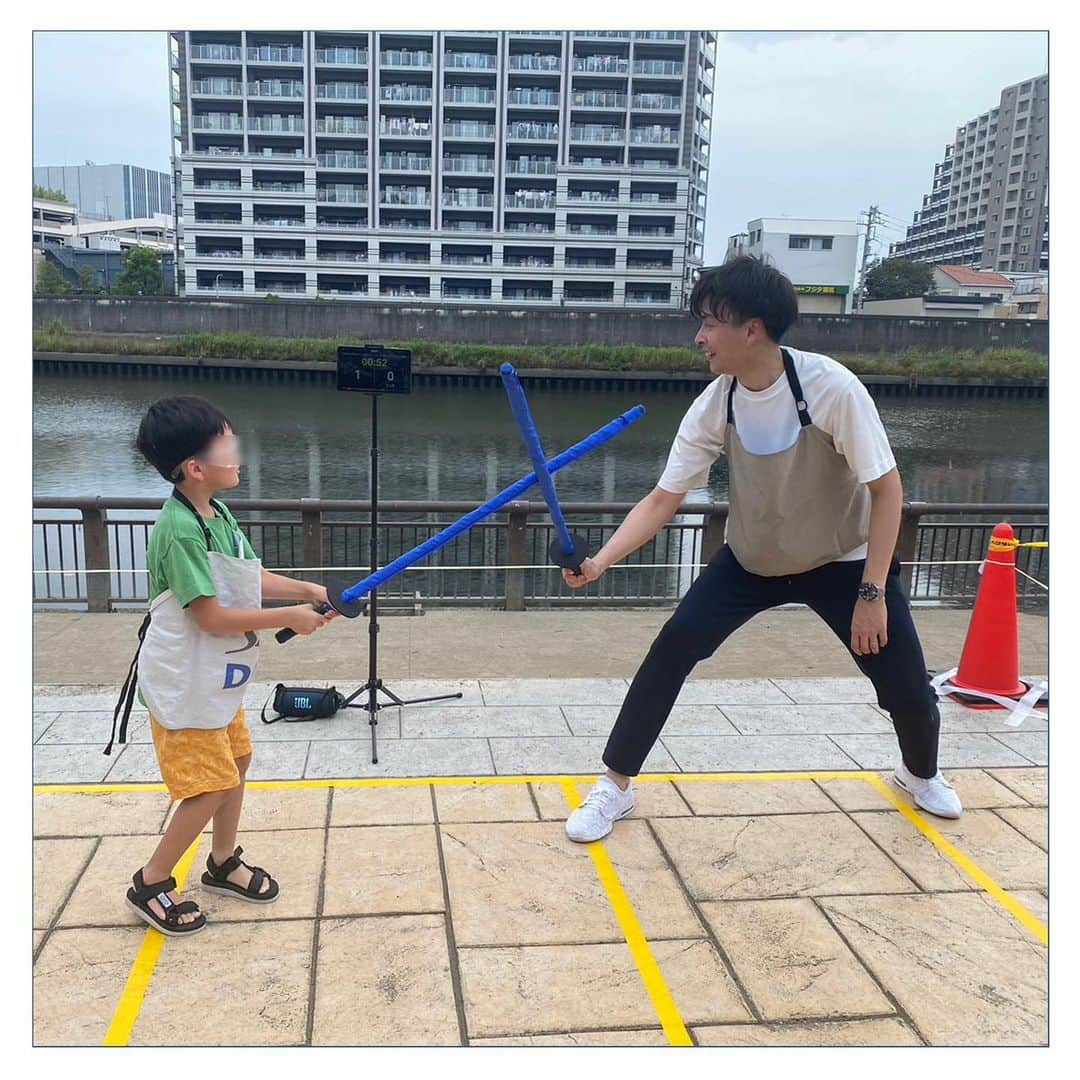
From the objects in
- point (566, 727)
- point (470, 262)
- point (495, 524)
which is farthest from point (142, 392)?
point (566, 727)

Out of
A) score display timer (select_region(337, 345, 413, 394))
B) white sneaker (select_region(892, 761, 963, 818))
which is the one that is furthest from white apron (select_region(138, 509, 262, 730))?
white sneaker (select_region(892, 761, 963, 818))

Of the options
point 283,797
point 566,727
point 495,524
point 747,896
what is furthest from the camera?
point 495,524

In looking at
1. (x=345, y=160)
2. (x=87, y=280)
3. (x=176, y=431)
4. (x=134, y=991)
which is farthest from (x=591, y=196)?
(x=134, y=991)

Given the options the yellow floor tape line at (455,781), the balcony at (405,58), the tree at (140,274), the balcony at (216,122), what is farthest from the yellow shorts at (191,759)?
the tree at (140,274)

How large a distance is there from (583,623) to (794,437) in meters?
3.93

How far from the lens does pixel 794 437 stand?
3.00 meters

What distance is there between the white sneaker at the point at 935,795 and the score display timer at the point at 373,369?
9.24ft

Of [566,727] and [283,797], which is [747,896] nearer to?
[566,727]

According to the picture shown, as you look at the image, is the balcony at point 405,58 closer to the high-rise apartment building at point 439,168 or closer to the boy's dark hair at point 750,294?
the high-rise apartment building at point 439,168

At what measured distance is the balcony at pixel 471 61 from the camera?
56344mm

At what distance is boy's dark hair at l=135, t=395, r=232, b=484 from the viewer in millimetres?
2393

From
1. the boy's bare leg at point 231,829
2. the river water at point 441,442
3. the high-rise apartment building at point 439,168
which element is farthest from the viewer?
the high-rise apartment building at point 439,168

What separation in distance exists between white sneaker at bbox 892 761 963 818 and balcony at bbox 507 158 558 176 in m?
59.8

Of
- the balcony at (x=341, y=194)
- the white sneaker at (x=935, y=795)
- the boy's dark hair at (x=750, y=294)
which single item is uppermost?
the balcony at (x=341, y=194)
